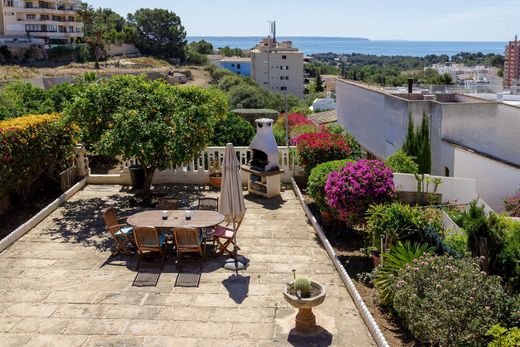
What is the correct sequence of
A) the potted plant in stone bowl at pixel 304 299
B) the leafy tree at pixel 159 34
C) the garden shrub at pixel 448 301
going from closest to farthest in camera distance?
1. the garden shrub at pixel 448 301
2. the potted plant in stone bowl at pixel 304 299
3. the leafy tree at pixel 159 34

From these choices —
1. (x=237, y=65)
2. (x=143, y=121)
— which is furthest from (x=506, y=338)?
(x=237, y=65)

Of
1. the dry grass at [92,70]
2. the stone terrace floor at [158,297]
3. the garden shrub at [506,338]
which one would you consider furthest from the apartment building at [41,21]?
the garden shrub at [506,338]

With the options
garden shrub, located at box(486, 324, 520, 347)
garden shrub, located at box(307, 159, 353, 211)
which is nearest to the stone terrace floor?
garden shrub, located at box(307, 159, 353, 211)

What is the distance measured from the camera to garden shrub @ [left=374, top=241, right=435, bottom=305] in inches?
361

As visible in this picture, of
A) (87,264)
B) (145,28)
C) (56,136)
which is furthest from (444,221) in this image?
(145,28)

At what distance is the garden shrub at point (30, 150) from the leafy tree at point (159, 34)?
336ft

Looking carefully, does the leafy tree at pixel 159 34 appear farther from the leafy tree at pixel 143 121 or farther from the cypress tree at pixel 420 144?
the leafy tree at pixel 143 121

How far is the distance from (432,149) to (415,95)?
578 centimetres

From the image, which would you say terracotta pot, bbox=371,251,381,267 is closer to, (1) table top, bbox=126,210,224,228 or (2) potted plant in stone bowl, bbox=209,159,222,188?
(1) table top, bbox=126,210,224,228

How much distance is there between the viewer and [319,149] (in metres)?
15.2

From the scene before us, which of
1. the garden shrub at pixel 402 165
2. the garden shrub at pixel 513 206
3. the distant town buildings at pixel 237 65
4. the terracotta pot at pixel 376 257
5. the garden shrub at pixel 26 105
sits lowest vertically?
the garden shrub at pixel 513 206

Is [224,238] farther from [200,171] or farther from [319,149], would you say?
[200,171]

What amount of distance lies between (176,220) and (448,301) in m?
5.51

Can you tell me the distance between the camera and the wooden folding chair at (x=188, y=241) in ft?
33.5
